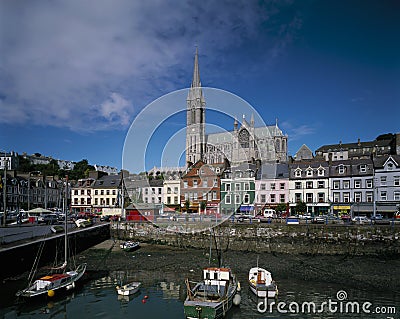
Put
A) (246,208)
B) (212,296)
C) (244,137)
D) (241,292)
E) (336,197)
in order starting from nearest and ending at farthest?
(212,296), (241,292), (336,197), (246,208), (244,137)

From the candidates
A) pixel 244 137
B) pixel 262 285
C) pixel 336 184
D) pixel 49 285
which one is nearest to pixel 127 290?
pixel 49 285

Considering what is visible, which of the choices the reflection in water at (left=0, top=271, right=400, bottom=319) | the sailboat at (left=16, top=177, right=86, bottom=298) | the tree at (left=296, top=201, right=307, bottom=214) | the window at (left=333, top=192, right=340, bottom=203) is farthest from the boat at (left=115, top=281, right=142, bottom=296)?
the window at (left=333, top=192, right=340, bottom=203)

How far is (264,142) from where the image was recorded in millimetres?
92750

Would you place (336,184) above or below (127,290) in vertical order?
above

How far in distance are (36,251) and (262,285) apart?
16.4m

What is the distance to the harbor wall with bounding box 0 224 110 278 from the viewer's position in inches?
823

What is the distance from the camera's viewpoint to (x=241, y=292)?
19.1 metres

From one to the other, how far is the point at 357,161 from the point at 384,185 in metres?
5.44

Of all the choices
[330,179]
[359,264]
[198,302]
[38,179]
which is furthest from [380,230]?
[38,179]

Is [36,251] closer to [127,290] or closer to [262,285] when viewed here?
[127,290]

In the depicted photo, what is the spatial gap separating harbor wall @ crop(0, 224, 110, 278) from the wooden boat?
12.4 m

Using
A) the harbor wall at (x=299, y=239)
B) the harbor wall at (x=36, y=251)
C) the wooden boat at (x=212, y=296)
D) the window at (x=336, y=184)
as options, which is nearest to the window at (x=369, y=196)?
the window at (x=336, y=184)

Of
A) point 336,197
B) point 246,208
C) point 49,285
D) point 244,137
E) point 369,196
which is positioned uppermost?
point 244,137

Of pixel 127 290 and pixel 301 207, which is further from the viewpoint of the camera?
pixel 301 207
